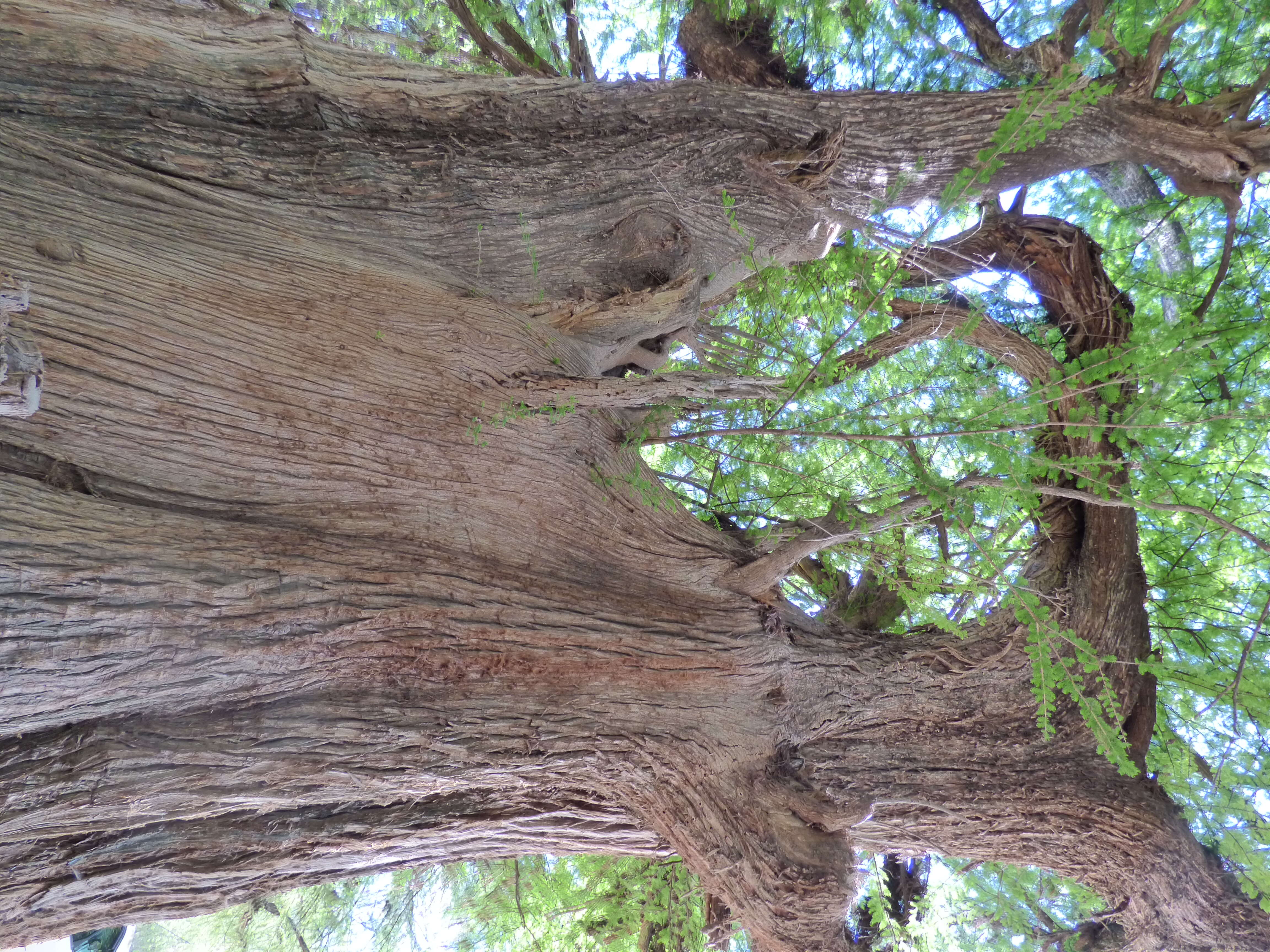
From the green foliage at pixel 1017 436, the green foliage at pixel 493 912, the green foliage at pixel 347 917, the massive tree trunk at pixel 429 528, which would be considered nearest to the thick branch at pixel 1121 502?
the green foliage at pixel 1017 436

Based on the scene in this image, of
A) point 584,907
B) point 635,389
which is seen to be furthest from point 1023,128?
point 584,907

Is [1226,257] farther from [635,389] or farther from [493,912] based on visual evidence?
[493,912]

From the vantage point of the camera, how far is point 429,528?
248 cm

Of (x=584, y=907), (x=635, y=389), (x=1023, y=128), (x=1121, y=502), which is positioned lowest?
(x=584, y=907)

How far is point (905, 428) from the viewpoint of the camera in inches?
101

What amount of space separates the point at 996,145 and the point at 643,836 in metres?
3.10

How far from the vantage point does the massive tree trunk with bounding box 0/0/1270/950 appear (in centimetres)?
204

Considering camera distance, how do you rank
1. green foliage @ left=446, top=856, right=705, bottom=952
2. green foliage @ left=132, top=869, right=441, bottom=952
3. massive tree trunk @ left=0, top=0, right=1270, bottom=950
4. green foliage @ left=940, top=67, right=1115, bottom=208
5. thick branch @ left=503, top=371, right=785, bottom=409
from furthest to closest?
green foliage @ left=132, top=869, right=441, bottom=952, green foliage @ left=446, top=856, right=705, bottom=952, thick branch @ left=503, top=371, right=785, bottom=409, green foliage @ left=940, top=67, right=1115, bottom=208, massive tree trunk @ left=0, top=0, right=1270, bottom=950

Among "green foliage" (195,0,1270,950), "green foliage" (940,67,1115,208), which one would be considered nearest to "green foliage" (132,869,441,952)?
"green foliage" (195,0,1270,950)

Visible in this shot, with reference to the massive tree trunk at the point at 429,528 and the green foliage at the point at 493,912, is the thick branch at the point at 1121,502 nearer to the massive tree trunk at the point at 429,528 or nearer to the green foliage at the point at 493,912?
the massive tree trunk at the point at 429,528

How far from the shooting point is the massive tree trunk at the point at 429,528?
2.04m

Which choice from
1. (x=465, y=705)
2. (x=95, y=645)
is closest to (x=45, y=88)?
(x=95, y=645)

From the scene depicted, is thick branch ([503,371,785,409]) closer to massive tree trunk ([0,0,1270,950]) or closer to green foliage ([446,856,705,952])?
massive tree trunk ([0,0,1270,950])

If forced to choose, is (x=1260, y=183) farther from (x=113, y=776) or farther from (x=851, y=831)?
(x=113, y=776)
